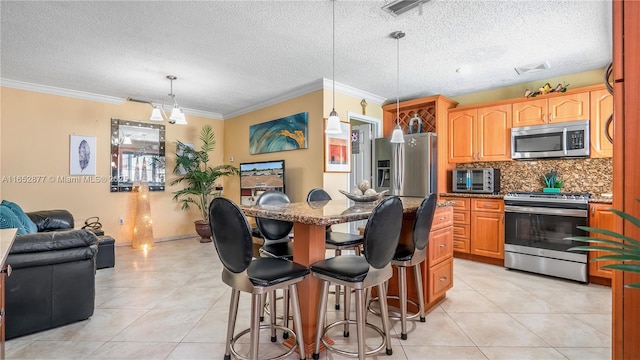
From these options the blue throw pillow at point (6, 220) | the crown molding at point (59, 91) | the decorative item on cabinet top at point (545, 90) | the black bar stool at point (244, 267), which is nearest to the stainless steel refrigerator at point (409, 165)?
the decorative item on cabinet top at point (545, 90)

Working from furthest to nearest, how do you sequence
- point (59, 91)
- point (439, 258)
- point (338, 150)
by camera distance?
point (59, 91)
point (338, 150)
point (439, 258)

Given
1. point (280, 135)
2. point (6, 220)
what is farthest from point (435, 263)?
point (6, 220)

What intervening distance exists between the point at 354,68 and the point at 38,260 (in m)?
3.49

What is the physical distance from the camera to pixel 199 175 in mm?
5602

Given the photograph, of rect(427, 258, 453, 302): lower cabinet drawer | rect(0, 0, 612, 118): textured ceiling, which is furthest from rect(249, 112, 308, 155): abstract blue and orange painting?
rect(427, 258, 453, 302): lower cabinet drawer

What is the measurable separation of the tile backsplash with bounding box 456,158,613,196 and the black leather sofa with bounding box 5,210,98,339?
4916 millimetres

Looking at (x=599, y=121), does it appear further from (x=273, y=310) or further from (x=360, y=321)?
Result: (x=273, y=310)

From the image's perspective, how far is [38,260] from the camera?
225cm

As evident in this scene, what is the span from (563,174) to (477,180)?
990 millimetres

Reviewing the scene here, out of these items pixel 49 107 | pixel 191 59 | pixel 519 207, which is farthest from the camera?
pixel 49 107

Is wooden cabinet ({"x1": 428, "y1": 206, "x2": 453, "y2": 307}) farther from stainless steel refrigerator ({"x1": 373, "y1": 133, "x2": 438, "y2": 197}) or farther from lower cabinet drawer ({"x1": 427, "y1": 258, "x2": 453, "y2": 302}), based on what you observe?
stainless steel refrigerator ({"x1": 373, "y1": 133, "x2": 438, "y2": 197})

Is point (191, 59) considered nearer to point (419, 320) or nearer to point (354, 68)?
point (354, 68)

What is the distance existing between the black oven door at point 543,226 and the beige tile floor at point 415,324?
0.42m

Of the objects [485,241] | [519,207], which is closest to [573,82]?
[519,207]
